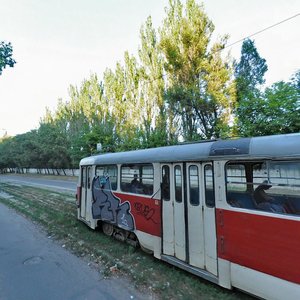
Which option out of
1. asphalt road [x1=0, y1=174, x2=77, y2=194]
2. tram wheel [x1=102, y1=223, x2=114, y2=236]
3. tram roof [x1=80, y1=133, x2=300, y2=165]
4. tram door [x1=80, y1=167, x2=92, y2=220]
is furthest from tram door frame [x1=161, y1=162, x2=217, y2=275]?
asphalt road [x1=0, y1=174, x2=77, y2=194]

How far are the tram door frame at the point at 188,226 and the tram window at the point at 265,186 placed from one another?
491 mm

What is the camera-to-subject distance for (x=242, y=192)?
4.30 metres

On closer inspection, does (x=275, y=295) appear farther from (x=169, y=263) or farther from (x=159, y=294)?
(x=169, y=263)

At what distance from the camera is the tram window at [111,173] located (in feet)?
24.7

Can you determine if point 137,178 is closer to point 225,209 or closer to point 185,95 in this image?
point 225,209

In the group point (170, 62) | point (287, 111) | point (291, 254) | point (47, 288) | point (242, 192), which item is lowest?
point (47, 288)

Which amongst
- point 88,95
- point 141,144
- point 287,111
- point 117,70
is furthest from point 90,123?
point 287,111

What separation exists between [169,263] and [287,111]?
8.56 m

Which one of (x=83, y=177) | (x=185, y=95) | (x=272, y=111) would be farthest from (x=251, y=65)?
(x=83, y=177)

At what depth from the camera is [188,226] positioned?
202 inches

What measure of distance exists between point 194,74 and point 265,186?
20340 millimetres

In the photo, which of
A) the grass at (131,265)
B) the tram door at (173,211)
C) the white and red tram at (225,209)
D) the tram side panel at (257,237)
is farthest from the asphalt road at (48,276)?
the tram side panel at (257,237)

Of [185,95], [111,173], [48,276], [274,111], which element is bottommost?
[48,276]

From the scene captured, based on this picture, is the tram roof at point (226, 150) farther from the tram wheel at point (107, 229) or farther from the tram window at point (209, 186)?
the tram wheel at point (107, 229)
